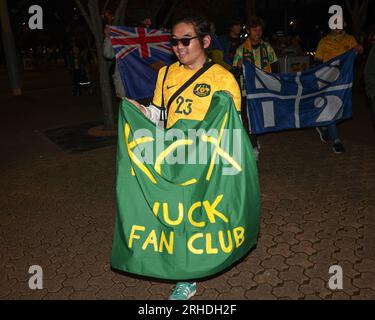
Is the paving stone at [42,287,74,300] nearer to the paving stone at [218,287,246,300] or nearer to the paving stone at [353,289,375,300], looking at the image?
the paving stone at [218,287,246,300]

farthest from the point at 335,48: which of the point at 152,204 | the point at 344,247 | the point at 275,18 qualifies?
the point at 275,18

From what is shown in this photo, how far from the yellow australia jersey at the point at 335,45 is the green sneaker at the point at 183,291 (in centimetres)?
501

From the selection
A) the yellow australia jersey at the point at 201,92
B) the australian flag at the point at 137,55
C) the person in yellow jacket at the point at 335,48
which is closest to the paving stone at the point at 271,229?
the yellow australia jersey at the point at 201,92

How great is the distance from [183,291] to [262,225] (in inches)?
61.4

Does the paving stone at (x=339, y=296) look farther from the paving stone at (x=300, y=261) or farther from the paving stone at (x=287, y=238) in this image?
the paving stone at (x=287, y=238)

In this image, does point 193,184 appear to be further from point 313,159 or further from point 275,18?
point 275,18

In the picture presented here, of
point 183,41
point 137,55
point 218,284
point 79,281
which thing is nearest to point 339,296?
point 218,284

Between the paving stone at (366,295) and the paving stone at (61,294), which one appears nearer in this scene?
the paving stone at (366,295)

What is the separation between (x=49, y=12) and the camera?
39281 millimetres

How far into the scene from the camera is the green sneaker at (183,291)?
3.18 meters

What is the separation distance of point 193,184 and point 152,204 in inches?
12.3

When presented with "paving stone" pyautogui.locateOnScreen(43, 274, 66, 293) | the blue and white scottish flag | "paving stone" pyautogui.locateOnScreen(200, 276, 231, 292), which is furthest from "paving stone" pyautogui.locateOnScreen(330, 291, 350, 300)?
the blue and white scottish flag

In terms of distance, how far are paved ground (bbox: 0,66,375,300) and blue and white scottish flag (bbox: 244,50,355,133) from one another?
1.85 feet

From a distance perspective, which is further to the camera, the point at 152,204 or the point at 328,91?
the point at 328,91
